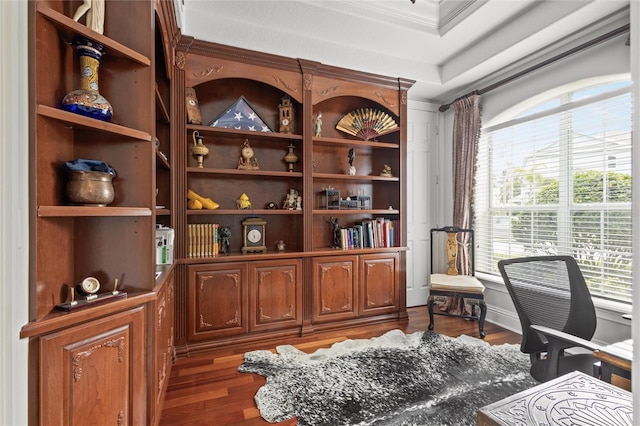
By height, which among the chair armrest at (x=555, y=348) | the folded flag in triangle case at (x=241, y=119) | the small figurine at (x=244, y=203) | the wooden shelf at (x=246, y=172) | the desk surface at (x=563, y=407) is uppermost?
the folded flag in triangle case at (x=241, y=119)

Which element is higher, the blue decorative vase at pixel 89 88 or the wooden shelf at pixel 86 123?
the blue decorative vase at pixel 89 88

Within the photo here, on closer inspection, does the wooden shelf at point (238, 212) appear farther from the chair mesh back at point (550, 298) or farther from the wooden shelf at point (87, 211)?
the chair mesh back at point (550, 298)

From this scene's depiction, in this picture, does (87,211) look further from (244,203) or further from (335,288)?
(335,288)

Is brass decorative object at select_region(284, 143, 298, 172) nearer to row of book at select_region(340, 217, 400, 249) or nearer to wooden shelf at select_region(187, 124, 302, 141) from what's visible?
wooden shelf at select_region(187, 124, 302, 141)

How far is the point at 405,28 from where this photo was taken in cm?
305

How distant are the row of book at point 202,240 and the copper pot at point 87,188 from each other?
1472 mm

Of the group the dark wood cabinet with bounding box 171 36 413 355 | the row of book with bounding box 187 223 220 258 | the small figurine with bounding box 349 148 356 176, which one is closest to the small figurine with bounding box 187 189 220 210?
the dark wood cabinet with bounding box 171 36 413 355

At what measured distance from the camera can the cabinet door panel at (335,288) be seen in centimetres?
326

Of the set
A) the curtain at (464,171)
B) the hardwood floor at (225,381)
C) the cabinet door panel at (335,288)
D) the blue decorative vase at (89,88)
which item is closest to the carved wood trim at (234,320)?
the hardwood floor at (225,381)

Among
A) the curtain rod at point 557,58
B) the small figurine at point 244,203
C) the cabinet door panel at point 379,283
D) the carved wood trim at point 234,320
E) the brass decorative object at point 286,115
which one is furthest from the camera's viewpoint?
the cabinet door panel at point 379,283

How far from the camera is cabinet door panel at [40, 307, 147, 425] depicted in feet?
3.74

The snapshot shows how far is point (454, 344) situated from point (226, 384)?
6.74ft

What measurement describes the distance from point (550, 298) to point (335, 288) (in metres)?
1.96

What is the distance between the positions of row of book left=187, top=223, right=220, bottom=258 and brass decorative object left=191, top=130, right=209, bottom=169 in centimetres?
56
